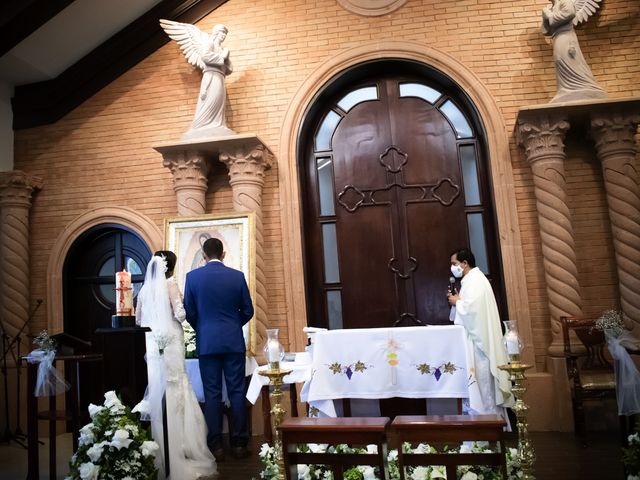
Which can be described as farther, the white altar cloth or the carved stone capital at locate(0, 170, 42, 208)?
the carved stone capital at locate(0, 170, 42, 208)

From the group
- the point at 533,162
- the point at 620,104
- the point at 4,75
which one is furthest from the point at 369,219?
the point at 4,75

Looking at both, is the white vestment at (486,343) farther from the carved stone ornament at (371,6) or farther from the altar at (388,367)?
the carved stone ornament at (371,6)

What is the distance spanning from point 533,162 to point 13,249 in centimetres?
657

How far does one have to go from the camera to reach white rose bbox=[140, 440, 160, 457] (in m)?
3.80

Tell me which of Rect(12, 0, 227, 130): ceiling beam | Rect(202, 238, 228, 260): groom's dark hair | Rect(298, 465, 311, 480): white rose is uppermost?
Rect(12, 0, 227, 130): ceiling beam

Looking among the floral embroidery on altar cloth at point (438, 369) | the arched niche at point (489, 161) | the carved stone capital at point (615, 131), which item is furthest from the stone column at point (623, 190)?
the floral embroidery on altar cloth at point (438, 369)

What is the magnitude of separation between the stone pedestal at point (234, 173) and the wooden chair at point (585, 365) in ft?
11.0

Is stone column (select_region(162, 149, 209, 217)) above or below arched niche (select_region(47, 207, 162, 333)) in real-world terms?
above

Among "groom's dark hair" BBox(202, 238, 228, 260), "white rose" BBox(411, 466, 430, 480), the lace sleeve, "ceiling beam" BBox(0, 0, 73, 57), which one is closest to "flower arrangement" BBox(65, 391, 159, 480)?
the lace sleeve

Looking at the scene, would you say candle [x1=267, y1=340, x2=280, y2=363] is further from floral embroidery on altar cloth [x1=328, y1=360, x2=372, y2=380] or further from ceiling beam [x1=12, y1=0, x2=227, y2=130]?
ceiling beam [x1=12, y1=0, x2=227, y2=130]

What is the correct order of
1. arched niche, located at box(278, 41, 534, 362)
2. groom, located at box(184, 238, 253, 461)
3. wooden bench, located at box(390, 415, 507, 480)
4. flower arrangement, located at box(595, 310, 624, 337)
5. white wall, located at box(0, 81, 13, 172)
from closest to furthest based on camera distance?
wooden bench, located at box(390, 415, 507, 480) < flower arrangement, located at box(595, 310, 624, 337) < groom, located at box(184, 238, 253, 461) < arched niche, located at box(278, 41, 534, 362) < white wall, located at box(0, 81, 13, 172)

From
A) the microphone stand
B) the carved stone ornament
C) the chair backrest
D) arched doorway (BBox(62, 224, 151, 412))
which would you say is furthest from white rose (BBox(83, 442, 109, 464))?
the carved stone ornament

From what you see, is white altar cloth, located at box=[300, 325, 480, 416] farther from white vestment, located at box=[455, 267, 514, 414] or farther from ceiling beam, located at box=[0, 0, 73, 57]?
ceiling beam, located at box=[0, 0, 73, 57]

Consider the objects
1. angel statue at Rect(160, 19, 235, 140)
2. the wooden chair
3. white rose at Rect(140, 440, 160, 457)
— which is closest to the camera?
white rose at Rect(140, 440, 160, 457)
